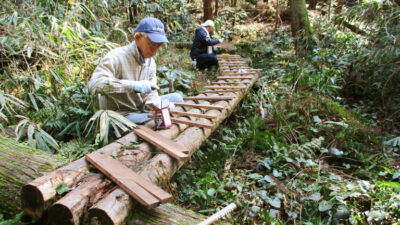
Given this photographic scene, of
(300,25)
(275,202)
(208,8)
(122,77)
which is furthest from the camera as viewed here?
(208,8)

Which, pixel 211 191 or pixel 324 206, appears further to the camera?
pixel 211 191

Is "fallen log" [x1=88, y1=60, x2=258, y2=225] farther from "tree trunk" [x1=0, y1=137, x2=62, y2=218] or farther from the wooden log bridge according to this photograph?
"tree trunk" [x1=0, y1=137, x2=62, y2=218]

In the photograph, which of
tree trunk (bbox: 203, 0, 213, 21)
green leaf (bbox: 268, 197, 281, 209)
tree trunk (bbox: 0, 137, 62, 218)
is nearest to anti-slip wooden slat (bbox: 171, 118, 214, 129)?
green leaf (bbox: 268, 197, 281, 209)

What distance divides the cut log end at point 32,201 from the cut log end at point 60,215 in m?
0.10

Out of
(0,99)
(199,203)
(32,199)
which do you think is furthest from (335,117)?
(0,99)

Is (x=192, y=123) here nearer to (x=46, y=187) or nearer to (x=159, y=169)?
(x=159, y=169)

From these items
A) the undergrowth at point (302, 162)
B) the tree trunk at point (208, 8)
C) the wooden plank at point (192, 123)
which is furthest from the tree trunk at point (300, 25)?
the wooden plank at point (192, 123)

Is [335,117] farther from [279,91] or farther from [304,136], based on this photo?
[279,91]

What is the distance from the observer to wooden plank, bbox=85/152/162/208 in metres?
1.51

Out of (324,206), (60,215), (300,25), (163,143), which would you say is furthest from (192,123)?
(300,25)

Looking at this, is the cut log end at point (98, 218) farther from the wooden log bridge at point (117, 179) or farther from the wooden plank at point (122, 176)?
the wooden plank at point (122, 176)

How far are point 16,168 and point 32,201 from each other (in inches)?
15.9

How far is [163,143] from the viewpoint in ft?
7.22

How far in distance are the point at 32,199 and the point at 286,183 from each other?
2140 mm
